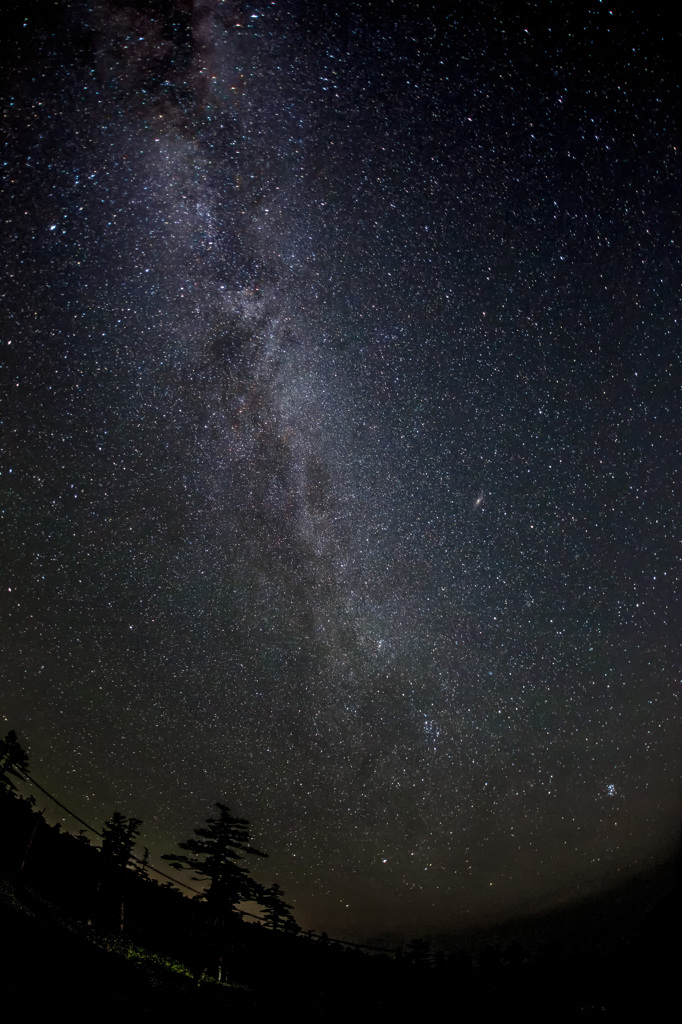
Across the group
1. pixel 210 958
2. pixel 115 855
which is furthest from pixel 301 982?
pixel 210 958

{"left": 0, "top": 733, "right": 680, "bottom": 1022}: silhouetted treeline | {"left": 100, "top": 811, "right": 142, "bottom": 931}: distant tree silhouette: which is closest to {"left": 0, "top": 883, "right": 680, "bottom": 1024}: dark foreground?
{"left": 0, "top": 733, "right": 680, "bottom": 1022}: silhouetted treeline

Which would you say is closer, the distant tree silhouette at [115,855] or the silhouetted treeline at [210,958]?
the silhouetted treeline at [210,958]

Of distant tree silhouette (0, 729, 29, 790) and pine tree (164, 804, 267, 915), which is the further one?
distant tree silhouette (0, 729, 29, 790)

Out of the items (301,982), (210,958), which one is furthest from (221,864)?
(301,982)

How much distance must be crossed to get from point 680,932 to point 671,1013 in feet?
149

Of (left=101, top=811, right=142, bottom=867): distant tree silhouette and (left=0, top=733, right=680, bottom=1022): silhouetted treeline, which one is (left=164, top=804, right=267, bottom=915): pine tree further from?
(left=101, top=811, right=142, bottom=867): distant tree silhouette

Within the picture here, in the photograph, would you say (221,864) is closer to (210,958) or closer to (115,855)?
(210,958)

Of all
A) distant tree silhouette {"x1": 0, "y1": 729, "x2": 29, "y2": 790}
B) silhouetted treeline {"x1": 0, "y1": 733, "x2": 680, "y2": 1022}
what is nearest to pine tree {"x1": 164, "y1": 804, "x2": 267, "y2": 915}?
silhouetted treeline {"x1": 0, "y1": 733, "x2": 680, "y2": 1022}

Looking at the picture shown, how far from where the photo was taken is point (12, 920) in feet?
47.1

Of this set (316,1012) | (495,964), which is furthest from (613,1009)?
(316,1012)

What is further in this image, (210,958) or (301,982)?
(301,982)

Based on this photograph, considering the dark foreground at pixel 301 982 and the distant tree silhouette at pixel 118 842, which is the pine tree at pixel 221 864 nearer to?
the dark foreground at pixel 301 982

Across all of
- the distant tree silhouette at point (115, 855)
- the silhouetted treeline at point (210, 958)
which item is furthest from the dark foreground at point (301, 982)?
the distant tree silhouette at point (115, 855)

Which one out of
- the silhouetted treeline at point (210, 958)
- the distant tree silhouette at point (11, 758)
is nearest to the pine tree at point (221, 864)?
the silhouetted treeline at point (210, 958)
